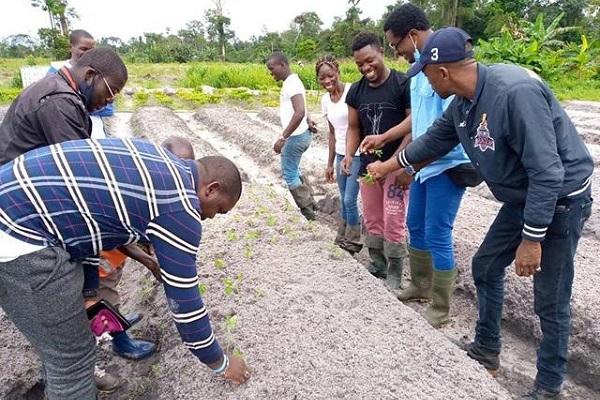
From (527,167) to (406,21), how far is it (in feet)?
4.60

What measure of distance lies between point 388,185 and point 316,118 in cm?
960

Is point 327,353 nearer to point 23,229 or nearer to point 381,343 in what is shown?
point 381,343

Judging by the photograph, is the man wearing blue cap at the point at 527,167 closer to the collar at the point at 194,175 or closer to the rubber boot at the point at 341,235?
the collar at the point at 194,175

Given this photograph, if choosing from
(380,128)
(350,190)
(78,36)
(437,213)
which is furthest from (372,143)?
(78,36)

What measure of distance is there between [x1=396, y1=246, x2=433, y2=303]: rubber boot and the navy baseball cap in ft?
5.34

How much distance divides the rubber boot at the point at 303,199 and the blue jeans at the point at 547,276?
2685 millimetres

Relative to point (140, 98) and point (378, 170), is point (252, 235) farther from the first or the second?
point (140, 98)

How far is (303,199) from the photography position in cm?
531

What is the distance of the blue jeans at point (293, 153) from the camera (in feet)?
16.3

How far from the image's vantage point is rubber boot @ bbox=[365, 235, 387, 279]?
4.09 metres

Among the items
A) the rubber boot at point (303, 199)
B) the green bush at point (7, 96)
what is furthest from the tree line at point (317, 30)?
the rubber boot at point (303, 199)

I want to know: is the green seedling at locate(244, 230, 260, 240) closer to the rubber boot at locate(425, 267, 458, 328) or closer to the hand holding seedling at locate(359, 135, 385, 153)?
the hand holding seedling at locate(359, 135, 385, 153)

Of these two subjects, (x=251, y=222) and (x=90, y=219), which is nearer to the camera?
(x=90, y=219)

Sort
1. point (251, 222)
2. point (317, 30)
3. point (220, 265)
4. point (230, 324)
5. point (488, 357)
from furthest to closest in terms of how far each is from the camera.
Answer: point (317, 30) < point (251, 222) < point (220, 265) < point (488, 357) < point (230, 324)
